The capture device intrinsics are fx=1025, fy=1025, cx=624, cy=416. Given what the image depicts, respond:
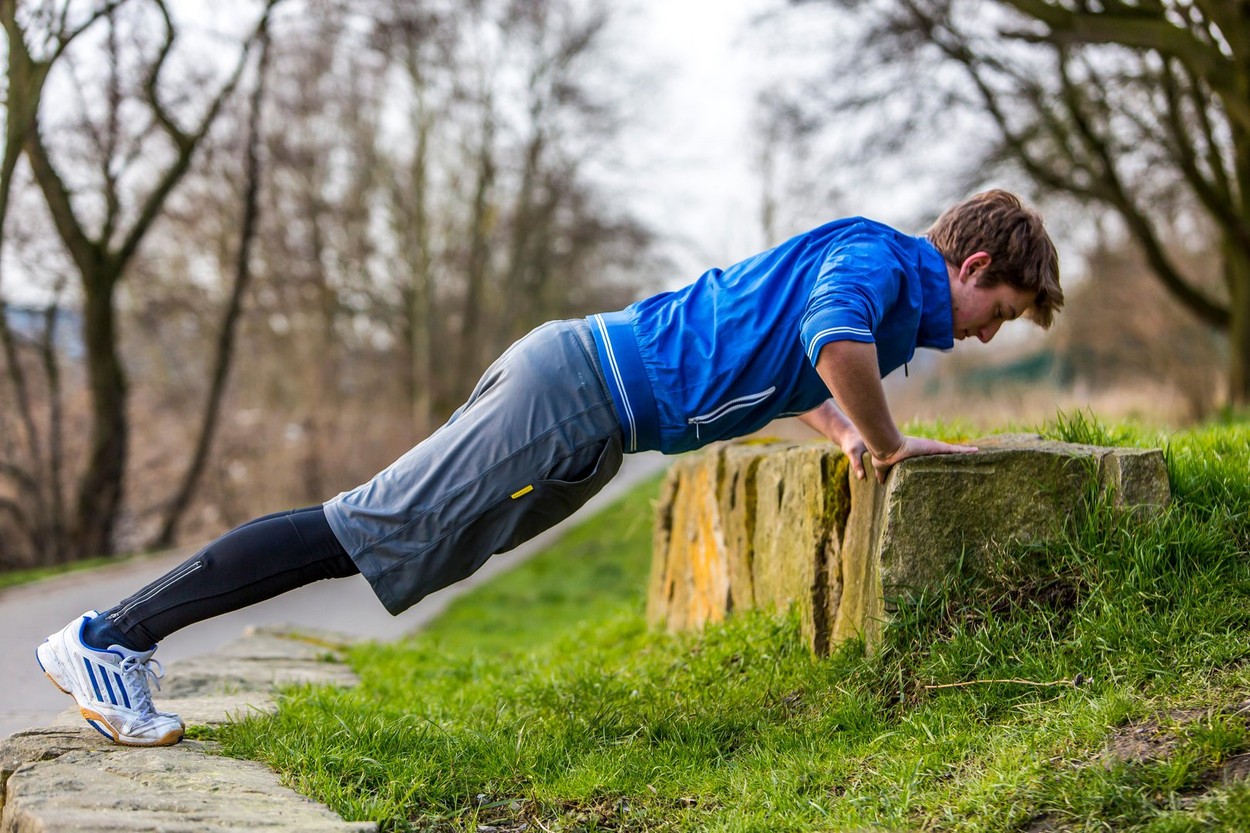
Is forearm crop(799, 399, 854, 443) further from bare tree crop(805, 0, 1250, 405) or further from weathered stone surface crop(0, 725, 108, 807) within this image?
bare tree crop(805, 0, 1250, 405)

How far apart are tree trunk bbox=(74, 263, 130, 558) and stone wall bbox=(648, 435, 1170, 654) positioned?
9.68 m

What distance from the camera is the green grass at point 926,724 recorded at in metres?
2.37

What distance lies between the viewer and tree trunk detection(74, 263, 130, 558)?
462 inches

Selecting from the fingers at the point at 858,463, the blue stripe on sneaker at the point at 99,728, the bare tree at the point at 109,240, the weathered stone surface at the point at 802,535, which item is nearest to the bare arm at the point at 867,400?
the fingers at the point at 858,463

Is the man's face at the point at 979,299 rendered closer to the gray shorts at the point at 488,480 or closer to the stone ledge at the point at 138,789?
the gray shorts at the point at 488,480

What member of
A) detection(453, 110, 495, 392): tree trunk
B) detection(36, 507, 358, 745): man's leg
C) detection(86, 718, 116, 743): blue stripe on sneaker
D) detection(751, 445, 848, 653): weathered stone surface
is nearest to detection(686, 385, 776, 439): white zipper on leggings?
detection(751, 445, 848, 653): weathered stone surface

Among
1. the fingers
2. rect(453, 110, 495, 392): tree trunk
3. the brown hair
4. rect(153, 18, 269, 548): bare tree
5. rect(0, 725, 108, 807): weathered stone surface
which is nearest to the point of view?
rect(0, 725, 108, 807): weathered stone surface

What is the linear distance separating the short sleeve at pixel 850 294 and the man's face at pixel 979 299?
23cm

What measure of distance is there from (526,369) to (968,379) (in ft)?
61.1

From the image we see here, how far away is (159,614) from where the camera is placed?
2879 millimetres

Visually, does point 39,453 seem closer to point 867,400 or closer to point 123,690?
point 123,690

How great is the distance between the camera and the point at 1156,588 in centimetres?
301

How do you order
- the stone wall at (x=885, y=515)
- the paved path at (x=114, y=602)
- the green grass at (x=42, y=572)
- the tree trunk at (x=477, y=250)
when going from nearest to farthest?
the stone wall at (x=885, y=515)
the paved path at (x=114, y=602)
the green grass at (x=42, y=572)
the tree trunk at (x=477, y=250)

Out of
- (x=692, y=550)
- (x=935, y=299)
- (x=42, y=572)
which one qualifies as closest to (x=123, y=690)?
(x=935, y=299)
